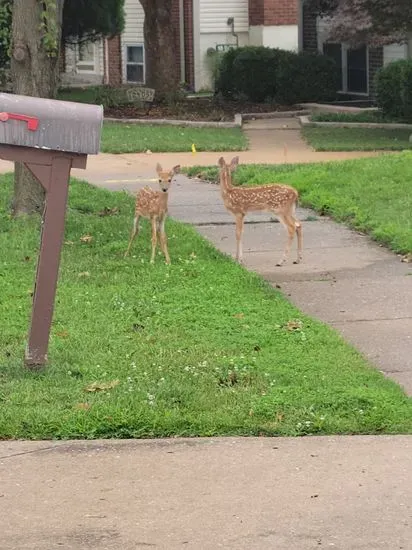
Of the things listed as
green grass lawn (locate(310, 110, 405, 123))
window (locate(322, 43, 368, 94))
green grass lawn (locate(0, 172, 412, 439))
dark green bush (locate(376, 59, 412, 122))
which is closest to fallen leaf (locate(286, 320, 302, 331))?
green grass lawn (locate(0, 172, 412, 439))

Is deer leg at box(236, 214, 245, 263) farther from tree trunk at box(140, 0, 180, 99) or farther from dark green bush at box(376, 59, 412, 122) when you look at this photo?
tree trunk at box(140, 0, 180, 99)

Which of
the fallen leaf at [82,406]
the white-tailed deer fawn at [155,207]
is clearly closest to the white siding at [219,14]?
the white-tailed deer fawn at [155,207]

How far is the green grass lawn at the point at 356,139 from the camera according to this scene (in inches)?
797

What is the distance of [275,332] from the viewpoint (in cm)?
826

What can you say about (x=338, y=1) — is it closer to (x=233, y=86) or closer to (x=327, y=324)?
(x=233, y=86)

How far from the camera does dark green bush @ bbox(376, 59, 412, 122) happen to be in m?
23.8

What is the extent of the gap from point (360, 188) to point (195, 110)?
1307cm

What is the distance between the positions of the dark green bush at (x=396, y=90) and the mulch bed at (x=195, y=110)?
3157 millimetres

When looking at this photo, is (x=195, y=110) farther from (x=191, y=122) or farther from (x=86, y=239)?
(x=86, y=239)

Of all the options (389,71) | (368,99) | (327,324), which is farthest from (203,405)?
(368,99)

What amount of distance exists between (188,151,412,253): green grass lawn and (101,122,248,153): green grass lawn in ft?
9.72

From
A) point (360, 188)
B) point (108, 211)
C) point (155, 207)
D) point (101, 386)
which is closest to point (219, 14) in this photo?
point (360, 188)

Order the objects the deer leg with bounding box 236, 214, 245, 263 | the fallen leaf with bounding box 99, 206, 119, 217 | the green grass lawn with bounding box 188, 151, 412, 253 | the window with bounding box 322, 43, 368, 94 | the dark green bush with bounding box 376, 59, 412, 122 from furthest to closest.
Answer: the window with bounding box 322, 43, 368, 94 → the dark green bush with bounding box 376, 59, 412, 122 → the fallen leaf with bounding box 99, 206, 119, 217 → the green grass lawn with bounding box 188, 151, 412, 253 → the deer leg with bounding box 236, 214, 245, 263

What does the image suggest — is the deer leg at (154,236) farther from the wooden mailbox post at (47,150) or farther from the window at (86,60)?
the window at (86,60)
